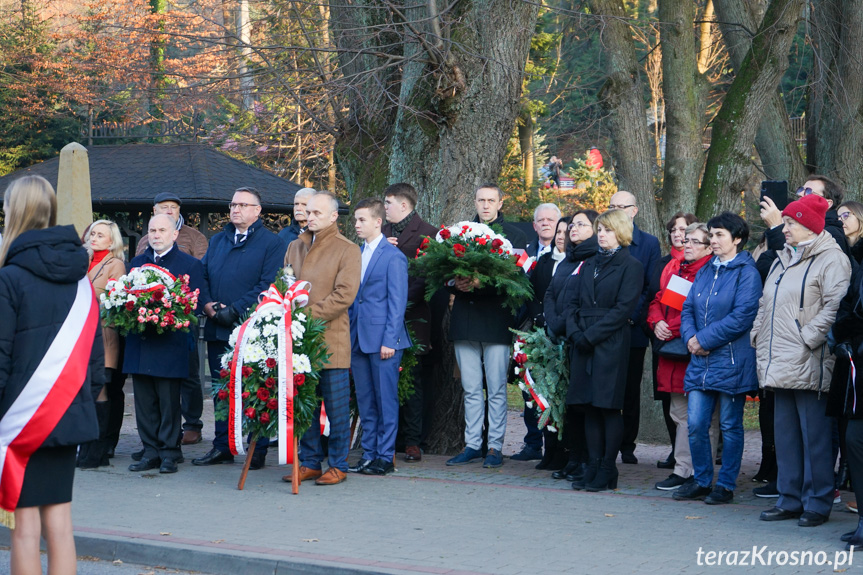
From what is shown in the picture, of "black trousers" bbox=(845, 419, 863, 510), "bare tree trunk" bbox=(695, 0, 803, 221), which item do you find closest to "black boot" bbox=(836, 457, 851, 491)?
"black trousers" bbox=(845, 419, 863, 510)

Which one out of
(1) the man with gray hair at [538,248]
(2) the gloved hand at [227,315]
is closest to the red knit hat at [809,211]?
(1) the man with gray hair at [538,248]

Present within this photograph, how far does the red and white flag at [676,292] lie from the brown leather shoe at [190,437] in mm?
5564

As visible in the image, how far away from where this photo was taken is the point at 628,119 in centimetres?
1402

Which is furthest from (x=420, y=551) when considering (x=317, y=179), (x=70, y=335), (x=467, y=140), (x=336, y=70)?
(x=317, y=179)

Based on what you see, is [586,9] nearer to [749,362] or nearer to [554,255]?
[554,255]

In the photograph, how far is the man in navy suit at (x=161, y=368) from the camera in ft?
30.0

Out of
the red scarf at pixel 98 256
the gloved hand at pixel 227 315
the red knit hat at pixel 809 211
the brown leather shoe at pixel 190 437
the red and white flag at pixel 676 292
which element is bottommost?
the brown leather shoe at pixel 190 437

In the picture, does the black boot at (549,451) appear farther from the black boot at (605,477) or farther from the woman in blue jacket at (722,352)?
the woman in blue jacket at (722,352)

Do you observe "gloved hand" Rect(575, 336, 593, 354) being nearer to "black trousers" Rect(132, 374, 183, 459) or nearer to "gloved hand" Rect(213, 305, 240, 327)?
"gloved hand" Rect(213, 305, 240, 327)

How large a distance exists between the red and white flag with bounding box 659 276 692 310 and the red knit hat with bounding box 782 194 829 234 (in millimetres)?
1450

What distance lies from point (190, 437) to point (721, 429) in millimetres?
5972

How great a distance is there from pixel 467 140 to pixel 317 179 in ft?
57.4

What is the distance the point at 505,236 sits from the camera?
9.76 m

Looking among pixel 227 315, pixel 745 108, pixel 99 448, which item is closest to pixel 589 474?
pixel 227 315
